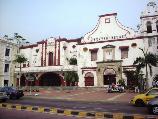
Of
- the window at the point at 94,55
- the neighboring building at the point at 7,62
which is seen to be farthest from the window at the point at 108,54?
the neighboring building at the point at 7,62

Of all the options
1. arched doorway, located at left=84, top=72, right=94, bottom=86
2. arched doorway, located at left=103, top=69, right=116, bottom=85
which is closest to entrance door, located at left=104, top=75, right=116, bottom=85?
arched doorway, located at left=103, top=69, right=116, bottom=85

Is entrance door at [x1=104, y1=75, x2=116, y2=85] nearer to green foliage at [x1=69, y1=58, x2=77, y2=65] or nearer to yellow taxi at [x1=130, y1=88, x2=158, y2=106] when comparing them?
green foliage at [x1=69, y1=58, x2=77, y2=65]

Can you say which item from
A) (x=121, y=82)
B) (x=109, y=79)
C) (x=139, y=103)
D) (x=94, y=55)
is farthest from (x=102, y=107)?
(x=94, y=55)

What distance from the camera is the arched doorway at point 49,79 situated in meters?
48.8

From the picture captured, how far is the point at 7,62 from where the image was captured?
50.9 meters

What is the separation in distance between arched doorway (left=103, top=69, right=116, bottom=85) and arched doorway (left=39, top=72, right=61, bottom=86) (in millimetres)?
10105

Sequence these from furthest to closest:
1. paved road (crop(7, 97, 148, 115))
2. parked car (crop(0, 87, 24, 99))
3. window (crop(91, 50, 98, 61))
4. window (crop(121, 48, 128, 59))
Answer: window (crop(91, 50, 98, 61)) → window (crop(121, 48, 128, 59)) → parked car (crop(0, 87, 24, 99)) → paved road (crop(7, 97, 148, 115))

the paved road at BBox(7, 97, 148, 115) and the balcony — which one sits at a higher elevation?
the balcony

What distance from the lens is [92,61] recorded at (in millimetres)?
45406

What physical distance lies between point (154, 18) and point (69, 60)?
18.5m

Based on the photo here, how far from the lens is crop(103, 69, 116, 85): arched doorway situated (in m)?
43.2

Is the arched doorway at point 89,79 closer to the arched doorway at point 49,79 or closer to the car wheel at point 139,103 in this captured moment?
the arched doorway at point 49,79

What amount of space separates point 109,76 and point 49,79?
13369 mm

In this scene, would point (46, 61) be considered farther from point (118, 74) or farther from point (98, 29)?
point (118, 74)
